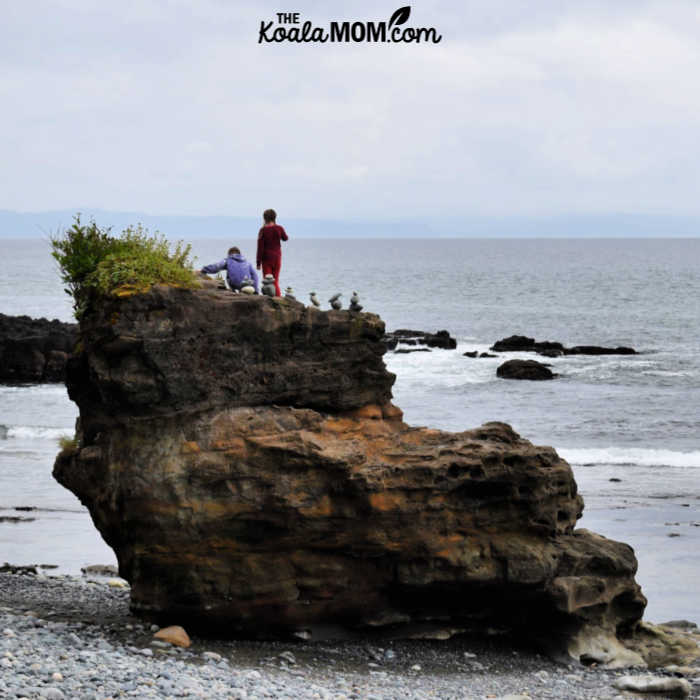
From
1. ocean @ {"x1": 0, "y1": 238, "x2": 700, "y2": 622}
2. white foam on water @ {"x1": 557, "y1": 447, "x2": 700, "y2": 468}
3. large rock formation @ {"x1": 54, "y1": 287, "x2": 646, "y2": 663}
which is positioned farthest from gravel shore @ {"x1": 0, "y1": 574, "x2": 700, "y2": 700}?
white foam on water @ {"x1": 557, "y1": 447, "x2": 700, "y2": 468}

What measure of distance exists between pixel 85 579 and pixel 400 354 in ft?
138

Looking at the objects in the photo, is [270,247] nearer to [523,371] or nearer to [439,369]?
[523,371]

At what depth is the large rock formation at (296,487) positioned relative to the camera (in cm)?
1412

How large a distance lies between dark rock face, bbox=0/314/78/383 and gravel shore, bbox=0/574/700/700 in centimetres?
3727

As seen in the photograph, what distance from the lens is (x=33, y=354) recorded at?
2099 inches

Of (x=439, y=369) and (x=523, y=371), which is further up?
(x=523, y=371)

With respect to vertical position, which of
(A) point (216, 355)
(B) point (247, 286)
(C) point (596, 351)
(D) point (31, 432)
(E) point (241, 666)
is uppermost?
(B) point (247, 286)

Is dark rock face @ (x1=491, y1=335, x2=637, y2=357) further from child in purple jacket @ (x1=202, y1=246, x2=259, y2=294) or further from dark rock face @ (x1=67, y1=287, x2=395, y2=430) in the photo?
dark rock face @ (x1=67, y1=287, x2=395, y2=430)

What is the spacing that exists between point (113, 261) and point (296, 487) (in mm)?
4072

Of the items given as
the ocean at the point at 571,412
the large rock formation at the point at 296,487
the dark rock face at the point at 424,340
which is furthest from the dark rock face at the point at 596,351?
the large rock formation at the point at 296,487

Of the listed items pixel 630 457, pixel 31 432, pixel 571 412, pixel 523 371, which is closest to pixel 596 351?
pixel 523 371

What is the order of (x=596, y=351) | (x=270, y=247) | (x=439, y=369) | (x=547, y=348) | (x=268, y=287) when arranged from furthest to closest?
(x=547, y=348) → (x=596, y=351) → (x=439, y=369) → (x=270, y=247) → (x=268, y=287)

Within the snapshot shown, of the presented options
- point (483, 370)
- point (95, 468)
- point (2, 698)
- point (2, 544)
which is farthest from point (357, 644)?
point (483, 370)

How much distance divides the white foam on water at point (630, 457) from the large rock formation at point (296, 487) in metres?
20.0
